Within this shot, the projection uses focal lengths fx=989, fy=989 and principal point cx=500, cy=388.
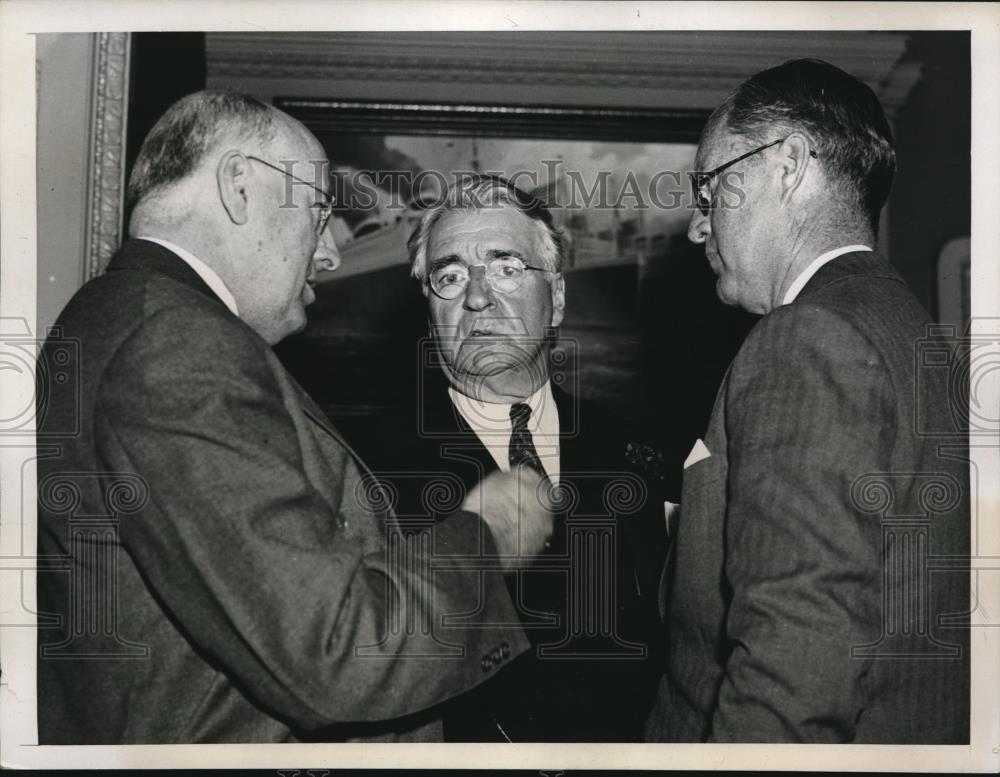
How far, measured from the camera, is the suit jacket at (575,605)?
1920 mm

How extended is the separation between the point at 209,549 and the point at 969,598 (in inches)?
54.7

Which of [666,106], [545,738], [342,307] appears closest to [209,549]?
[545,738]

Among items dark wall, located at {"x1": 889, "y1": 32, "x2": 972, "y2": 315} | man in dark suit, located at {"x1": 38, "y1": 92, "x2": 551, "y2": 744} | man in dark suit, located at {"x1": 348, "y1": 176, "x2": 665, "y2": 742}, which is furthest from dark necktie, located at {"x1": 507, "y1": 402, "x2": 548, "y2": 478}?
dark wall, located at {"x1": 889, "y1": 32, "x2": 972, "y2": 315}

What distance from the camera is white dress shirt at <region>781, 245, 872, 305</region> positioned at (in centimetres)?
169

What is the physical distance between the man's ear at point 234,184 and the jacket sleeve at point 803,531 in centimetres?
92

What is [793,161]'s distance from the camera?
1.78 metres

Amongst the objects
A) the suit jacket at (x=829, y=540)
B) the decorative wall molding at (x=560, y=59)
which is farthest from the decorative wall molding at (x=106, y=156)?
the suit jacket at (x=829, y=540)

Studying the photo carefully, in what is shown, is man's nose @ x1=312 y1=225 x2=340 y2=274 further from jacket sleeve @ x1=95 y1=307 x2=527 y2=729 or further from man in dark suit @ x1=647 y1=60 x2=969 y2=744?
man in dark suit @ x1=647 y1=60 x2=969 y2=744

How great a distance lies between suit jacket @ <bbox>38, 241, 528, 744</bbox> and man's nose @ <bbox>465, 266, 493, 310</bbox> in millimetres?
574

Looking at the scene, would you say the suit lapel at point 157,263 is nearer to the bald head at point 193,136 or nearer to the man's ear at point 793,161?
the bald head at point 193,136

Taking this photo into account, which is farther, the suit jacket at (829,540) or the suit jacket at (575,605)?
the suit jacket at (575,605)

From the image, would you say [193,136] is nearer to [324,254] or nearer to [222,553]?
[324,254]

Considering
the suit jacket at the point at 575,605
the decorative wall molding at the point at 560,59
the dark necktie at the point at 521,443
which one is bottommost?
the suit jacket at the point at 575,605

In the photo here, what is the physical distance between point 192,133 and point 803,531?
4.06 feet
